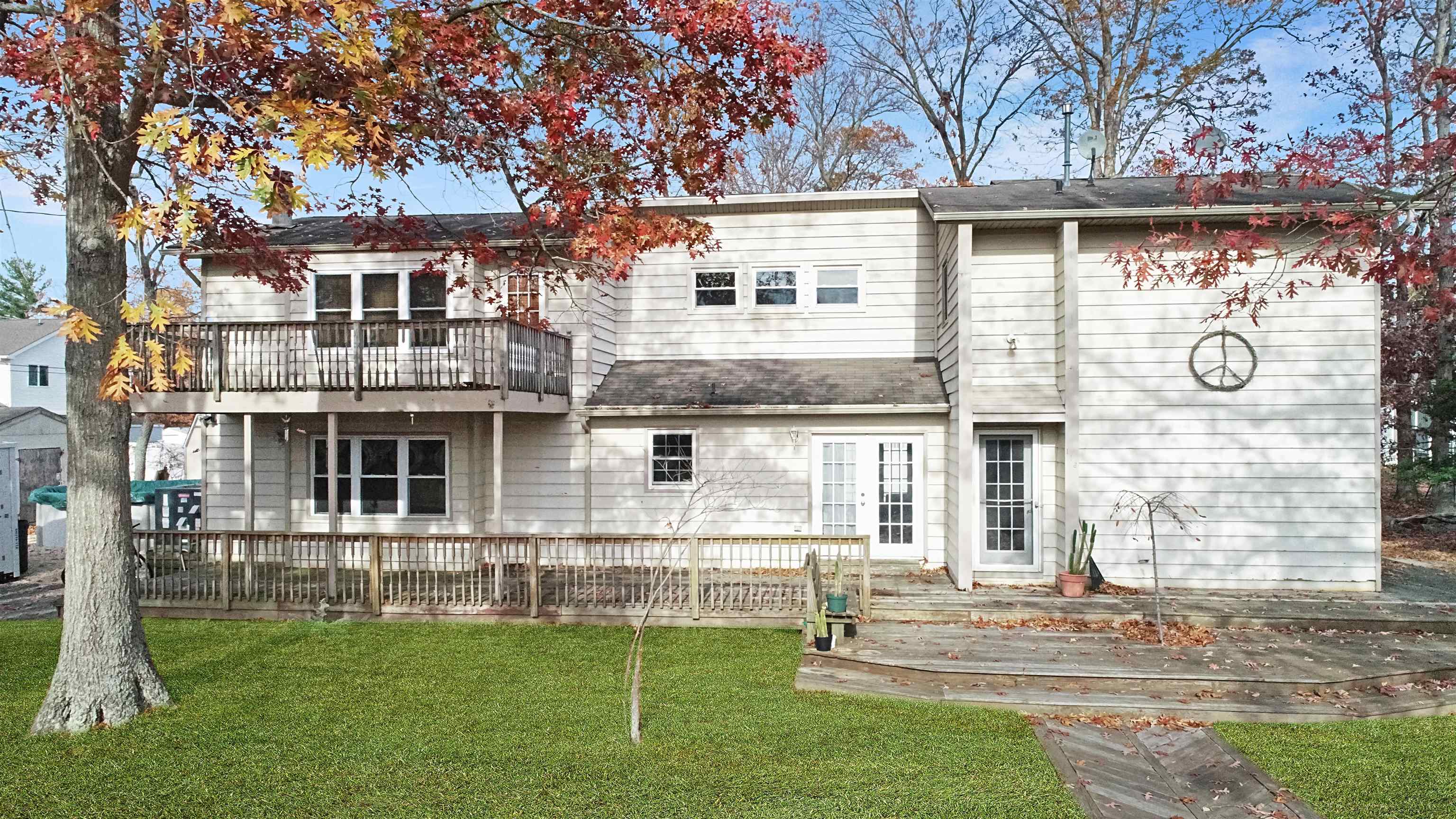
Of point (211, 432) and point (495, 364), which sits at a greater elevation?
point (495, 364)

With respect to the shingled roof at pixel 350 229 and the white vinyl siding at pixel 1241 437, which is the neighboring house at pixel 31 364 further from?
the white vinyl siding at pixel 1241 437

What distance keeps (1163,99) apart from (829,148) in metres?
9.43

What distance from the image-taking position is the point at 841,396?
40.4ft

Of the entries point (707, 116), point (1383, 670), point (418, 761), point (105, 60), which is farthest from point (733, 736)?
point (105, 60)

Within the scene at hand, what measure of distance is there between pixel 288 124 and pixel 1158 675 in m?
8.18

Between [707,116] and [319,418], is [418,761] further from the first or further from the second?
[319,418]

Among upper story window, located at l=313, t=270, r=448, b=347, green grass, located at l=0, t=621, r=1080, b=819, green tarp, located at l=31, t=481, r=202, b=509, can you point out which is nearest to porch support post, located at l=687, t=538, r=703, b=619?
green grass, located at l=0, t=621, r=1080, b=819

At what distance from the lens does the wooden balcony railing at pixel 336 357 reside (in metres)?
11.0

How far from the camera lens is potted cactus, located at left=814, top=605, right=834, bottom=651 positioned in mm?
7949

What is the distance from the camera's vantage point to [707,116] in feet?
25.2

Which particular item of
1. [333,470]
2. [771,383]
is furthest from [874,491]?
[333,470]

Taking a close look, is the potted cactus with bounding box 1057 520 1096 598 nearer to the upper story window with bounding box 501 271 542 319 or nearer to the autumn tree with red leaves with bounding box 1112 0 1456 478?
the autumn tree with red leaves with bounding box 1112 0 1456 478

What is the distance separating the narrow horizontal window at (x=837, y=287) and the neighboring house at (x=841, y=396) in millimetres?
47

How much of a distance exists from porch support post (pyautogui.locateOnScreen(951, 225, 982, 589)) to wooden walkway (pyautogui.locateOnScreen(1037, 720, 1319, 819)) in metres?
3.72
